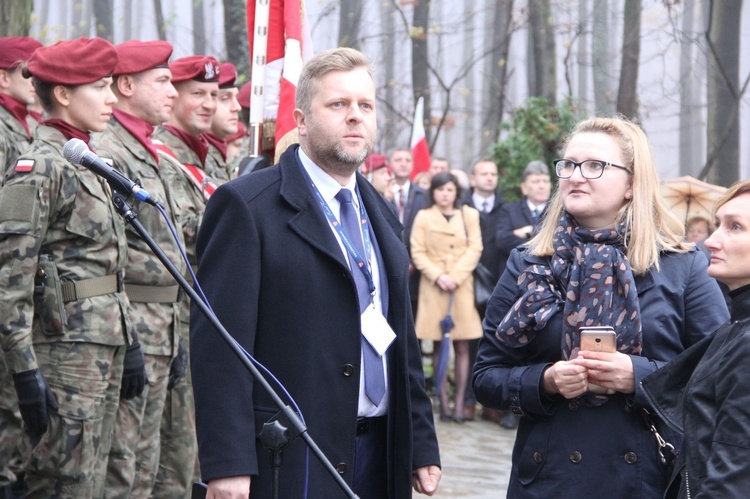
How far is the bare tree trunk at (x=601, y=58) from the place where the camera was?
14.2 metres

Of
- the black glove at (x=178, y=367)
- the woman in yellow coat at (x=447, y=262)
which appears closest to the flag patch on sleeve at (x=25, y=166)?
the black glove at (x=178, y=367)

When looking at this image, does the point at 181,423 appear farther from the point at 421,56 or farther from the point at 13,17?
the point at 421,56

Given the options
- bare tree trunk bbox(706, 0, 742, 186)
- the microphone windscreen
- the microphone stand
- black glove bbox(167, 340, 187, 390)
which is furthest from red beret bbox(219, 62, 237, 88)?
bare tree trunk bbox(706, 0, 742, 186)

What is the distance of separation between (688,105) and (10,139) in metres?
8.56

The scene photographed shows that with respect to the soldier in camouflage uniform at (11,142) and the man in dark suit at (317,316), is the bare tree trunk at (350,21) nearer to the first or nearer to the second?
the soldier in camouflage uniform at (11,142)

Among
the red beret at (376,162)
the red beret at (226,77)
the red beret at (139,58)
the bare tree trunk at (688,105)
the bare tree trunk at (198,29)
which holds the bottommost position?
the red beret at (376,162)

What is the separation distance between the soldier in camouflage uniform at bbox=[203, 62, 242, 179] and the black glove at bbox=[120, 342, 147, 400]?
2412 millimetres

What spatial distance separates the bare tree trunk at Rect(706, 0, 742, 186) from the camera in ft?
39.9

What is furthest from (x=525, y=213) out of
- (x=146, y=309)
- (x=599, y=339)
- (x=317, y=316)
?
(x=317, y=316)

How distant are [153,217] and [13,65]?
217 cm

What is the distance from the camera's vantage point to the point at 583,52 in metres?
14.6

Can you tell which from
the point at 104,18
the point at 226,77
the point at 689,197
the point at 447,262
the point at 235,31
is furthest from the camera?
the point at 235,31

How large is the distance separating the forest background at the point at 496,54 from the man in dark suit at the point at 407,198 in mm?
1274

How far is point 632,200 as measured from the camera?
3.71 metres
